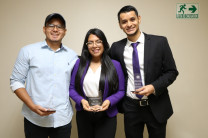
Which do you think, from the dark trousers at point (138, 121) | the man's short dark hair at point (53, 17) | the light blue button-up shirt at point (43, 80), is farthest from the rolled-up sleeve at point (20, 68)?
the dark trousers at point (138, 121)

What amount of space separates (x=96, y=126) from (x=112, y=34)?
1.28 metres

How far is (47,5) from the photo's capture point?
A: 238 centimetres

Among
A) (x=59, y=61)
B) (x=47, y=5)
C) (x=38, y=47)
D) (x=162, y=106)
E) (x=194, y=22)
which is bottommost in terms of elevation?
(x=162, y=106)

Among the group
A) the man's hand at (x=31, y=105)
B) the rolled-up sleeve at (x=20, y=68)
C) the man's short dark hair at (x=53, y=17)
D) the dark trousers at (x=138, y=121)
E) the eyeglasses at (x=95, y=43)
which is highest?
the man's short dark hair at (x=53, y=17)

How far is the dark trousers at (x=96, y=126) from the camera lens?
1624mm

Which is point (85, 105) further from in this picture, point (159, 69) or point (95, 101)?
point (159, 69)

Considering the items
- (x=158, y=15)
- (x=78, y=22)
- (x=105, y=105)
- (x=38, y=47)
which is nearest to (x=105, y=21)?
(x=78, y=22)

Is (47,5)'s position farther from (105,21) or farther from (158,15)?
(158,15)

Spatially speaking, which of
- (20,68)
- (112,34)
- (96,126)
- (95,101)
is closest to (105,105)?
(95,101)

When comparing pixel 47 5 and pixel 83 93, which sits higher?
pixel 47 5

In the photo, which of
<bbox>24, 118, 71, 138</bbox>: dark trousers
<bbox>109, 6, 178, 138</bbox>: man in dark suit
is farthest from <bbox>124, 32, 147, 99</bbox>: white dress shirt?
<bbox>24, 118, 71, 138</bbox>: dark trousers

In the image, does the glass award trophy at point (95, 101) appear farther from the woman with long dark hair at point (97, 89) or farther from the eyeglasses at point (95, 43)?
the eyeglasses at point (95, 43)

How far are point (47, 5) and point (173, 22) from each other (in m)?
1.71

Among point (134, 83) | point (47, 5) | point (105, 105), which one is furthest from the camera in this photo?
point (47, 5)
